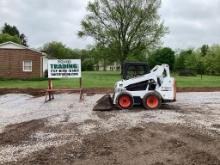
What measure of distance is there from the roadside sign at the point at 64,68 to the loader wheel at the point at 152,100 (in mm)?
6997

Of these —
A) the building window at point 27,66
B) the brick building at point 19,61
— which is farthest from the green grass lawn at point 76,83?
the building window at point 27,66

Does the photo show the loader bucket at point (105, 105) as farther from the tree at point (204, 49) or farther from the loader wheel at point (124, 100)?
the tree at point (204, 49)

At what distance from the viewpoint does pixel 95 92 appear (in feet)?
79.4

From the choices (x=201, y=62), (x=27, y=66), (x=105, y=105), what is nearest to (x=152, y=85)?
(x=105, y=105)

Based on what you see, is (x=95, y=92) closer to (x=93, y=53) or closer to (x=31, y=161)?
(x=31, y=161)

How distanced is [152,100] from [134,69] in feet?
5.65

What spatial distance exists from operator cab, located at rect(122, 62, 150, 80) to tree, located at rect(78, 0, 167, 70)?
3858cm

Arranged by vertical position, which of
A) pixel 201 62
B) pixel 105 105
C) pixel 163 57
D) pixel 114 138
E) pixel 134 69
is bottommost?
pixel 114 138

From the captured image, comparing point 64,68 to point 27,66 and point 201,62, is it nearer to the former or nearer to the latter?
point 27,66

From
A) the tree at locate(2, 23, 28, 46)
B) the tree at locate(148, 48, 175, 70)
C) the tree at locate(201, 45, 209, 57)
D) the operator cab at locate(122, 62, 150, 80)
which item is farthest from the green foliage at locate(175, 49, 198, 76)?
the operator cab at locate(122, 62, 150, 80)

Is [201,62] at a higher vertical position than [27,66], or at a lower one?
higher

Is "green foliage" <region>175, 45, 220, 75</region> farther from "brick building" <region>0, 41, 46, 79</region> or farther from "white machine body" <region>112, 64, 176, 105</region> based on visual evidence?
"white machine body" <region>112, 64, 176, 105</region>

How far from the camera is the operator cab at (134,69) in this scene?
16062 mm

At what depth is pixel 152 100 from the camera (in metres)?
15.2
